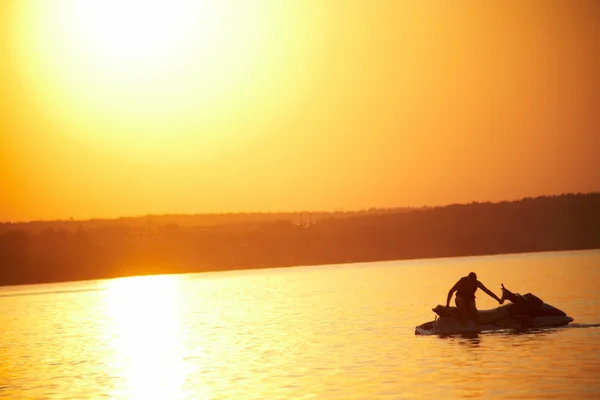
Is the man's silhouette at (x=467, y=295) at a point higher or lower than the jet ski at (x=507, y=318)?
higher

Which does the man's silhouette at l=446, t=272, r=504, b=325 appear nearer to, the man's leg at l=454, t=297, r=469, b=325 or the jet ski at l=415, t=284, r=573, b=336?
the man's leg at l=454, t=297, r=469, b=325

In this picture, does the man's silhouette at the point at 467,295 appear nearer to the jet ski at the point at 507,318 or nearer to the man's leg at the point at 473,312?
the man's leg at the point at 473,312

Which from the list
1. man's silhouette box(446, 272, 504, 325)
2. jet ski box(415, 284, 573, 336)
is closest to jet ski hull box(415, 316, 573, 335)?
jet ski box(415, 284, 573, 336)

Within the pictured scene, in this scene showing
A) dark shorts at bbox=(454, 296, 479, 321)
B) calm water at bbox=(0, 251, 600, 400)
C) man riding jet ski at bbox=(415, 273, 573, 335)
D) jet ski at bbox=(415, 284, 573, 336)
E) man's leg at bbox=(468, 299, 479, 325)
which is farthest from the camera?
jet ski at bbox=(415, 284, 573, 336)

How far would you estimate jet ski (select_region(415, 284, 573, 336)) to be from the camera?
48.1 meters

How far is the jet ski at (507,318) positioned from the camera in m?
48.1

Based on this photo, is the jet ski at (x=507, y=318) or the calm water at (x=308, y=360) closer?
the calm water at (x=308, y=360)

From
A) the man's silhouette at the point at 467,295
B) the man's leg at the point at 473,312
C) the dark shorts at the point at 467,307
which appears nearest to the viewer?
the man's silhouette at the point at 467,295

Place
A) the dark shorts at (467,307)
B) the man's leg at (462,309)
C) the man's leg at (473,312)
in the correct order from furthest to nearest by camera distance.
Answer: the man's leg at (473,312)
the man's leg at (462,309)
the dark shorts at (467,307)

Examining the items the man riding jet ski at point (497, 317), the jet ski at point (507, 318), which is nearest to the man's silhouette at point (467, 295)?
the man riding jet ski at point (497, 317)

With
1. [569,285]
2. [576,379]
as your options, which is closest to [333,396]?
[576,379]

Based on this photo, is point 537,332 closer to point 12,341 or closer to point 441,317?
point 441,317

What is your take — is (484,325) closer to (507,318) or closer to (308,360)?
(507,318)

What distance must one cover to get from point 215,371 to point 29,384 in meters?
7.06
